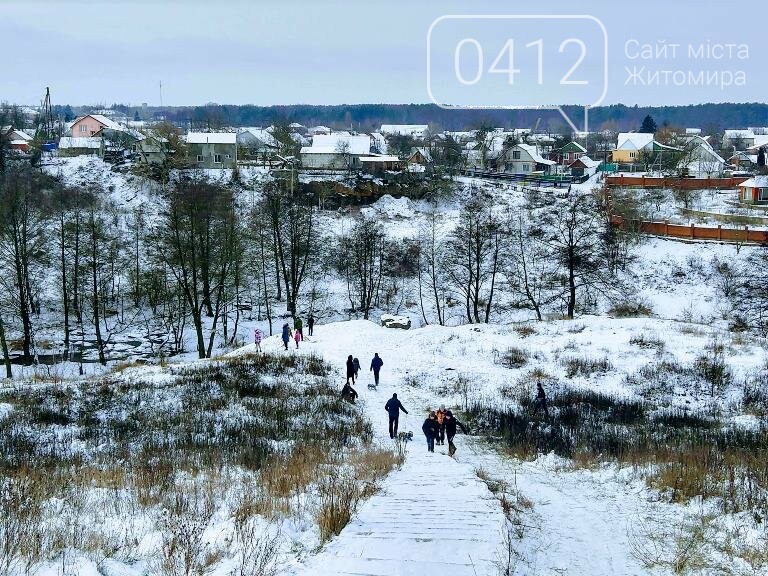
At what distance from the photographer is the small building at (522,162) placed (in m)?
79.2

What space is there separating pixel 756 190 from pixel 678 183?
6608 mm

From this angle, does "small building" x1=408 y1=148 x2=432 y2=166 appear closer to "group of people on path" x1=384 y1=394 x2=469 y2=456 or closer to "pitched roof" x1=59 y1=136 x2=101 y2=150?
"pitched roof" x1=59 y1=136 x2=101 y2=150

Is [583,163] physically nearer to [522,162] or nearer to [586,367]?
[522,162]

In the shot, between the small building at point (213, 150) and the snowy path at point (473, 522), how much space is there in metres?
56.0

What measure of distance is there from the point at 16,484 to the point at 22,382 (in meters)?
15.5

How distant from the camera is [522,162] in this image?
79438 mm

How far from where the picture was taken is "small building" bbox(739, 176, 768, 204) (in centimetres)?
5575

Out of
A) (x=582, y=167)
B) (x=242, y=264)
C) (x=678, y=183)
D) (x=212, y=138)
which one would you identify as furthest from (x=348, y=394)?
(x=582, y=167)

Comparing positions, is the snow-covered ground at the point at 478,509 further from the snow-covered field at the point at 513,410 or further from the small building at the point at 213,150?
the small building at the point at 213,150

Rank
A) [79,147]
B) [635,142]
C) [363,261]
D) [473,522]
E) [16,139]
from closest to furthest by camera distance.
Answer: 1. [473,522]
2. [363,261]
3. [79,147]
4. [16,139]
5. [635,142]

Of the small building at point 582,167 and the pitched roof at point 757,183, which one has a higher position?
the small building at point 582,167

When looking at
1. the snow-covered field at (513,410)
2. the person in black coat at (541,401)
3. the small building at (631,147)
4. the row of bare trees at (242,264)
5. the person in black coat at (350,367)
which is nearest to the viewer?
the snow-covered field at (513,410)

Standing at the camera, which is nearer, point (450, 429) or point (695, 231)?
point (450, 429)

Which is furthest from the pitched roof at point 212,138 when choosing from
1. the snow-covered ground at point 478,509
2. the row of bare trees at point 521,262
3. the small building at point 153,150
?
the snow-covered ground at point 478,509
